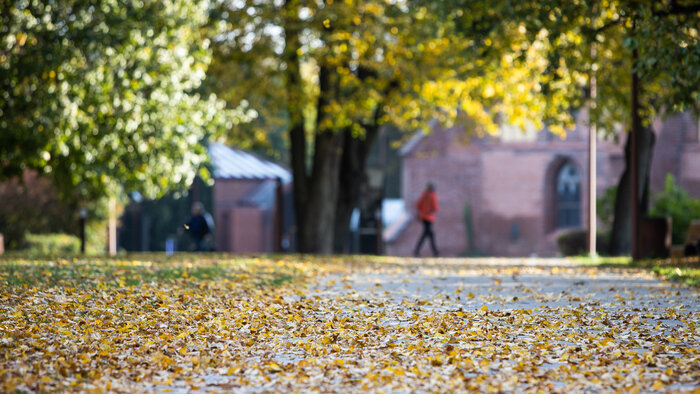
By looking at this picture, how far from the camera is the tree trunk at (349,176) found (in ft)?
87.2

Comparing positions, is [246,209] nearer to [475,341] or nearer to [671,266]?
[671,266]

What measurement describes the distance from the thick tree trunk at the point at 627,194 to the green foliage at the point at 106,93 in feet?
30.7

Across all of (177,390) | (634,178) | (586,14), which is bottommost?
(177,390)

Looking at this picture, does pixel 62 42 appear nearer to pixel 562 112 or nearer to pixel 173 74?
pixel 173 74

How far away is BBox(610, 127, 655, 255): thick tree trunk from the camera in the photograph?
23.4 m

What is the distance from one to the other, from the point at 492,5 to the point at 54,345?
1385 centimetres

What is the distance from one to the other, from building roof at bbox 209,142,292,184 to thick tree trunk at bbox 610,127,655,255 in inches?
440

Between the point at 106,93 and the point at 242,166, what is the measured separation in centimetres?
1589

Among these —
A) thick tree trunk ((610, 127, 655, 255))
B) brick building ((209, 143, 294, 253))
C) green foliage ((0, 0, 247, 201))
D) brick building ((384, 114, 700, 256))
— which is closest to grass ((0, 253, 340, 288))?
green foliage ((0, 0, 247, 201))

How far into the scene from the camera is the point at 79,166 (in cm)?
1997

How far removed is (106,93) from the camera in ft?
62.1

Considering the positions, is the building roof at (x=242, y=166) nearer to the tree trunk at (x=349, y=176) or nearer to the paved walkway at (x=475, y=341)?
the tree trunk at (x=349, y=176)

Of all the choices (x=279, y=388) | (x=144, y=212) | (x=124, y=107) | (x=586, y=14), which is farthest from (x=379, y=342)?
(x=144, y=212)

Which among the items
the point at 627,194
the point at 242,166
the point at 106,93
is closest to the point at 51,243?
the point at 106,93
